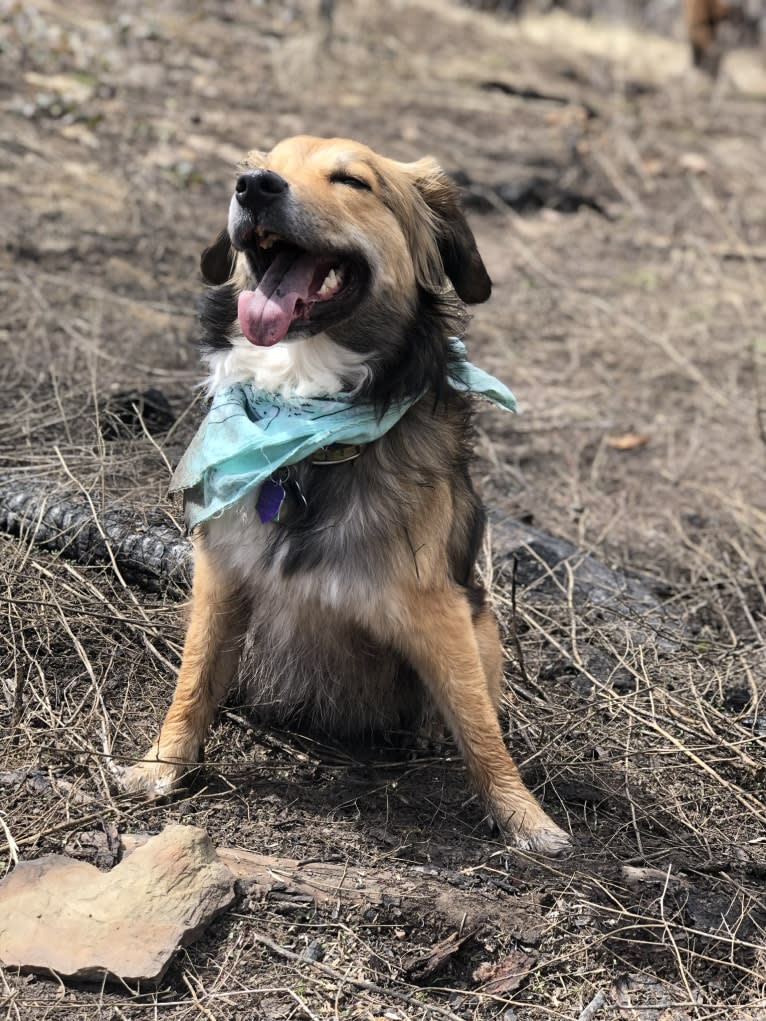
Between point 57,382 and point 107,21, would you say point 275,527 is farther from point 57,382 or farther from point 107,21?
point 107,21

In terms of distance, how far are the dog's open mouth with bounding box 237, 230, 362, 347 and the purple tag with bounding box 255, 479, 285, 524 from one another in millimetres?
437

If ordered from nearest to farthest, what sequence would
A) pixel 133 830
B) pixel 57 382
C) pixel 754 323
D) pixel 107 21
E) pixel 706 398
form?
pixel 133 830 < pixel 57 382 < pixel 706 398 < pixel 754 323 < pixel 107 21

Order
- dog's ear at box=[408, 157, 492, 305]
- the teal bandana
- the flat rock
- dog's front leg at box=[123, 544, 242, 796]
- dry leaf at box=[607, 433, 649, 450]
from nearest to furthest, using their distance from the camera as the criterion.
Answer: the flat rock → the teal bandana → dog's front leg at box=[123, 544, 242, 796] → dog's ear at box=[408, 157, 492, 305] → dry leaf at box=[607, 433, 649, 450]

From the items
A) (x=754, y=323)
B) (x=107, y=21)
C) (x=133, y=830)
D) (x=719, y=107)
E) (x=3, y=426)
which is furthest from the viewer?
(x=719, y=107)

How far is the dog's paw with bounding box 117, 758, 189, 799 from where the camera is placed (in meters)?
3.36

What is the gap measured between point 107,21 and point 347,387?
8879mm

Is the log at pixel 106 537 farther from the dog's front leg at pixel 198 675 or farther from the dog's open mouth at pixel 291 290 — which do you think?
the dog's open mouth at pixel 291 290

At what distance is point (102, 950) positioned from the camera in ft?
8.70

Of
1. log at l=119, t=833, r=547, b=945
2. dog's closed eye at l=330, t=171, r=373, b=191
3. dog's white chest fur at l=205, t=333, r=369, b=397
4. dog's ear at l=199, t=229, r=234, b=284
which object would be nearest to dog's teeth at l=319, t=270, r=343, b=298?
dog's white chest fur at l=205, t=333, r=369, b=397

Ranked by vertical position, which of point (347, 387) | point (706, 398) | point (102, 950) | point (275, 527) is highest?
point (347, 387)

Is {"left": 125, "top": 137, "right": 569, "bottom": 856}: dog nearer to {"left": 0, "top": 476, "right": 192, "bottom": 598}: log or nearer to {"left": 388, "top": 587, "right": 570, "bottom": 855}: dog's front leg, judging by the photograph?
{"left": 388, "top": 587, "right": 570, "bottom": 855}: dog's front leg

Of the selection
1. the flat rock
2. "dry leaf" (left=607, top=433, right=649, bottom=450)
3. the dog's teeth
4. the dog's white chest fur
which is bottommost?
"dry leaf" (left=607, top=433, right=649, bottom=450)

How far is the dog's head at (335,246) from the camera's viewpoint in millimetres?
3072

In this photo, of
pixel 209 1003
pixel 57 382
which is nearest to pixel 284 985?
pixel 209 1003
